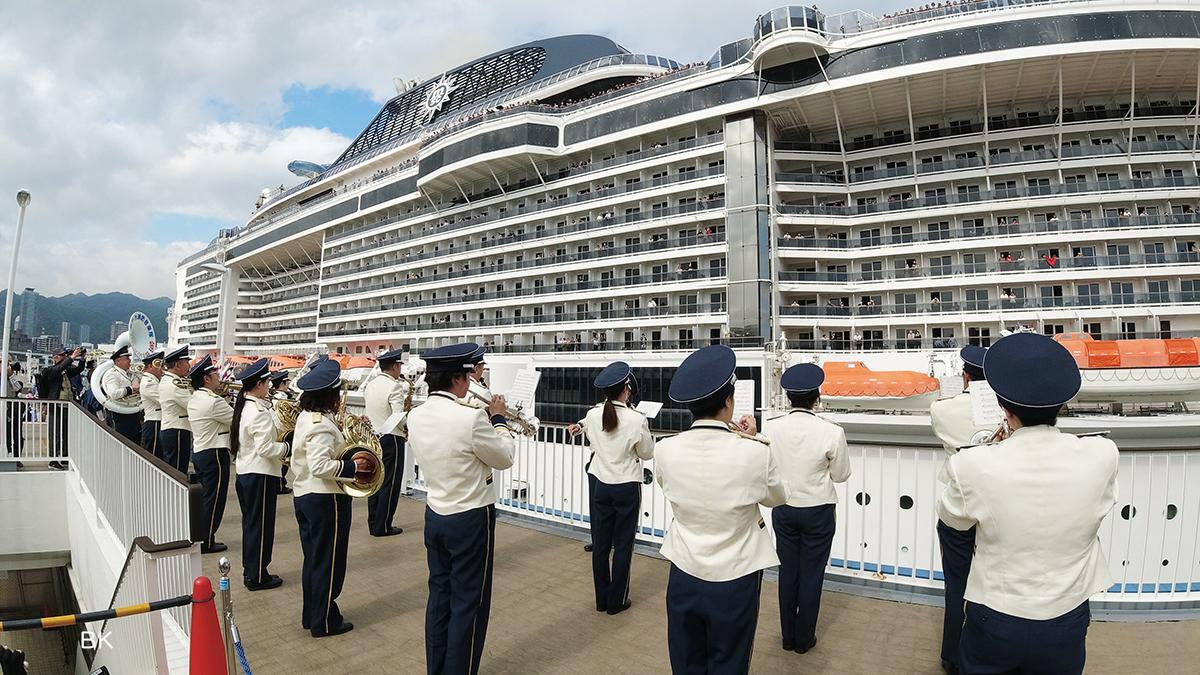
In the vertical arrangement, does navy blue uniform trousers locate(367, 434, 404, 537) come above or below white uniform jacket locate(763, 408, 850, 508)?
below

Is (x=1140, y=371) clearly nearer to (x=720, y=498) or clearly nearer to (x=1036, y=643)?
(x=1036, y=643)

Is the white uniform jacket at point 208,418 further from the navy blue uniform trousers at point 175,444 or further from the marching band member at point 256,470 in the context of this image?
the navy blue uniform trousers at point 175,444

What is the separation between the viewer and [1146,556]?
178 inches

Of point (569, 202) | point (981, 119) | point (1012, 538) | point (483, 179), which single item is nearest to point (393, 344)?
point (483, 179)

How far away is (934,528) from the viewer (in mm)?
4887

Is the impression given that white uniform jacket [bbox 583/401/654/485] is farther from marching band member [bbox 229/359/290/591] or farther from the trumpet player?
the trumpet player

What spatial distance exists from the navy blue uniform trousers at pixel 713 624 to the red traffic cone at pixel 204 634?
2098 millimetres

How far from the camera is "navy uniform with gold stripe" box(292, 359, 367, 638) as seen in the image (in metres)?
4.32

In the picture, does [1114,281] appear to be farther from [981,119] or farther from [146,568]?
[146,568]

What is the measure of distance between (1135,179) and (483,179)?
3464cm

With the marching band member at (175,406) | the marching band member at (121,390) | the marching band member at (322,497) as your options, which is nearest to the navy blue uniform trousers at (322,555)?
the marching band member at (322,497)

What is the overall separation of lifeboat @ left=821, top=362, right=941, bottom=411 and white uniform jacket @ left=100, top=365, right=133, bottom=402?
19.0 meters

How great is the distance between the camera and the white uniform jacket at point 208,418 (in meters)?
6.48

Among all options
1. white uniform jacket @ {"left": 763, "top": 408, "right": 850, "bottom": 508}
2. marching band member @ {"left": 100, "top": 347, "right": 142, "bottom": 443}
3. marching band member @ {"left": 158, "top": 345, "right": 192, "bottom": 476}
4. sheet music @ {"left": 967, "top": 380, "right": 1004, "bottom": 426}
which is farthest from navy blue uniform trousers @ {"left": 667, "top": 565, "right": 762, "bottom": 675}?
marching band member @ {"left": 100, "top": 347, "right": 142, "bottom": 443}
